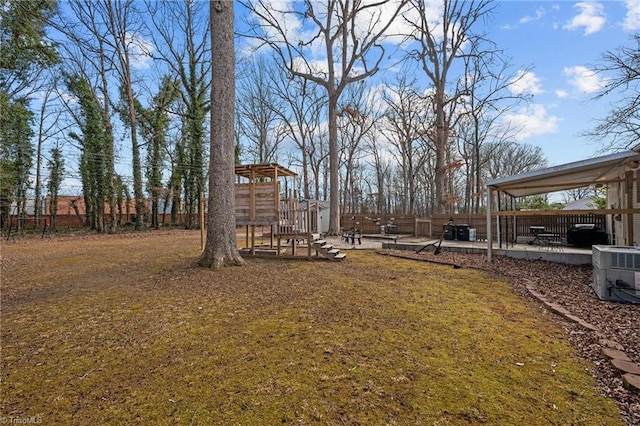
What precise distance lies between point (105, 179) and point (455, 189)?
29.9 meters

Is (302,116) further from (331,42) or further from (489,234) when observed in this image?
(489,234)

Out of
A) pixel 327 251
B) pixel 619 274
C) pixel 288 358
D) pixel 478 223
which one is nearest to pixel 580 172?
pixel 619 274

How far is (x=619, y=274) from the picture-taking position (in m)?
4.40

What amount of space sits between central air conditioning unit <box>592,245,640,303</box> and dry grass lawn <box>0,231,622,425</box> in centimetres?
129

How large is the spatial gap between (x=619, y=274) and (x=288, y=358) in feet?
16.4

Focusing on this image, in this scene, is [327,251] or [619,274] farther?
[327,251]

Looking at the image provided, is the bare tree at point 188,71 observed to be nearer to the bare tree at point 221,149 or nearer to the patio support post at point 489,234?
the bare tree at point 221,149

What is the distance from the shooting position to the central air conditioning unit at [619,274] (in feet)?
14.1

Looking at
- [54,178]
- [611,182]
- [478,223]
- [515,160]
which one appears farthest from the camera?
[515,160]

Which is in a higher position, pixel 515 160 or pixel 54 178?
pixel 515 160

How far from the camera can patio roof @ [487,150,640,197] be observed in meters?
5.98

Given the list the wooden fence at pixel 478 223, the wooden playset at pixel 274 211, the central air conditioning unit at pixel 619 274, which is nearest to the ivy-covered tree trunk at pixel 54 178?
→ the wooden playset at pixel 274 211

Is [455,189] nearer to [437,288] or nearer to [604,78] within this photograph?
[604,78]

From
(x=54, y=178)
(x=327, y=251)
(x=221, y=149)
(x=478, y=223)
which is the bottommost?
(x=327, y=251)
